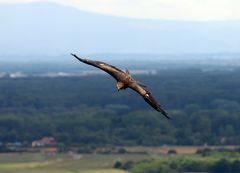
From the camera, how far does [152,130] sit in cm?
8625

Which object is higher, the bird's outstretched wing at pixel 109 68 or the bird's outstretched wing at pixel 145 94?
the bird's outstretched wing at pixel 109 68

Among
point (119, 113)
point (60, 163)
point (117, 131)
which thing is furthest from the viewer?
point (119, 113)

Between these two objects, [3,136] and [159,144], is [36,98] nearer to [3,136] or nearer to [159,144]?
[3,136]

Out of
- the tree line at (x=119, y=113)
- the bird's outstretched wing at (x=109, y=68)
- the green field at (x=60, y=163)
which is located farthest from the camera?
the tree line at (x=119, y=113)

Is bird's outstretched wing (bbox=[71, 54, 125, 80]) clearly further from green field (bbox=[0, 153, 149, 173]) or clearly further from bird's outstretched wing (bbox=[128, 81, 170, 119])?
green field (bbox=[0, 153, 149, 173])

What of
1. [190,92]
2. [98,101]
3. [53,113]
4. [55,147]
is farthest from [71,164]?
[190,92]

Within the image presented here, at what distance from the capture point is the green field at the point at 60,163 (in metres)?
55.2

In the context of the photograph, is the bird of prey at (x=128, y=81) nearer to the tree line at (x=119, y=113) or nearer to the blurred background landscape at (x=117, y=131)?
the blurred background landscape at (x=117, y=131)

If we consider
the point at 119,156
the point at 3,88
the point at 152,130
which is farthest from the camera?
the point at 3,88

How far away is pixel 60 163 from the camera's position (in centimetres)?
6103

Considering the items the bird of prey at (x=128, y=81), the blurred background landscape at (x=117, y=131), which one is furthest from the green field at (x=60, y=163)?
the bird of prey at (x=128, y=81)

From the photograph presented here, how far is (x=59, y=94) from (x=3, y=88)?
560 inches

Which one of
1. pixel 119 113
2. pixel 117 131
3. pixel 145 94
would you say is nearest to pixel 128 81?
pixel 145 94

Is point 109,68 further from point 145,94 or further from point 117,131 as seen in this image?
point 117,131
